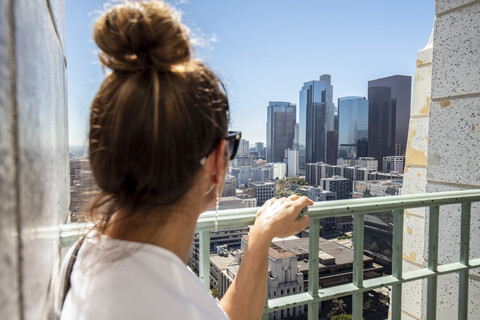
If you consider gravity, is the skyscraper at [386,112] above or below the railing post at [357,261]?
above

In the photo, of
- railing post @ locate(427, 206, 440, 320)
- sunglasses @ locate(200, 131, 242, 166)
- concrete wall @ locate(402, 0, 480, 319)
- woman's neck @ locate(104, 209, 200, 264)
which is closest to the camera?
woman's neck @ locate(104, 209, 200, 264)

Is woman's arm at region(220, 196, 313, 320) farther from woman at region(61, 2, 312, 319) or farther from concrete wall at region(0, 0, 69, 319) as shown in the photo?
concrete wall at region(0, 0, 69, 319)

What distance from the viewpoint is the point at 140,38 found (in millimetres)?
598

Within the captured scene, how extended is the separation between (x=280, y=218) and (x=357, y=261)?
56 cm

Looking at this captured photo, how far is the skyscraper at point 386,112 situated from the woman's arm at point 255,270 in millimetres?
23282

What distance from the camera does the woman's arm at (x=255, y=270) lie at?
999 mm

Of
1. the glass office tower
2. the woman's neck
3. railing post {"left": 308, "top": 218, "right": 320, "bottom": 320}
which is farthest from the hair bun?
the glass office tower

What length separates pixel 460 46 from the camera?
7.63ft

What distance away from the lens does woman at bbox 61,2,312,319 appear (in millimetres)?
563

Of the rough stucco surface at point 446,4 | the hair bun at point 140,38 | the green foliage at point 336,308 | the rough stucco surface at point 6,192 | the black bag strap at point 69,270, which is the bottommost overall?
the green foliage at point 336,308

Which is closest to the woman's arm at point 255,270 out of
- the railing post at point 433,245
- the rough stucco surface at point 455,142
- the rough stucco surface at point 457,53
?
the railing post at point 433,245

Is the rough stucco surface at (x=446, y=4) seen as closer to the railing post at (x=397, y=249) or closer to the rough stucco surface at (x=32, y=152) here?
the railing post at (x=397, y=249)

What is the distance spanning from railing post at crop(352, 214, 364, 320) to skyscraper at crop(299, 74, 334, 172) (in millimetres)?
20858

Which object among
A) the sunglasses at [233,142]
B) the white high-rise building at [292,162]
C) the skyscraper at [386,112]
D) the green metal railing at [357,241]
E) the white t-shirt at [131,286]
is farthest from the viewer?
the skyscraper at [386,112]
